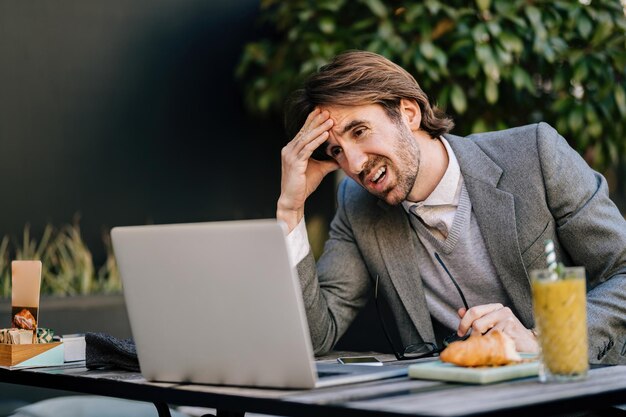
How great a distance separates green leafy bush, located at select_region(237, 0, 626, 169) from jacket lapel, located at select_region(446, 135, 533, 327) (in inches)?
80.6

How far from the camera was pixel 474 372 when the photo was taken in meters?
1.59

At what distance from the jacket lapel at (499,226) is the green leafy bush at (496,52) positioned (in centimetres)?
205

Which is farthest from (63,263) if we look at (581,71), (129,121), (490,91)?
(581,71)

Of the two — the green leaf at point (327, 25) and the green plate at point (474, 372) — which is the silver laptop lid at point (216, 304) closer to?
the green plate at point (474, 372)

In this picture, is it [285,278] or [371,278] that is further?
[371,278]

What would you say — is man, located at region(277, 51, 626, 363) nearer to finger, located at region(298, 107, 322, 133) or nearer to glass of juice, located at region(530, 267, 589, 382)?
finger, located at region(298, 107, 322, 133)

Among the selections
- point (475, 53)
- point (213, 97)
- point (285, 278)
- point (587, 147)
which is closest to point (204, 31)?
point (213, 97)

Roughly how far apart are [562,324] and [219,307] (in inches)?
21.2

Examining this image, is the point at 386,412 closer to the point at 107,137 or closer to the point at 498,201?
the point at 498,201

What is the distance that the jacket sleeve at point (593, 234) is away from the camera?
7.32 ft

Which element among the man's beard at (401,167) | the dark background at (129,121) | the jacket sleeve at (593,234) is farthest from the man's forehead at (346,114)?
the dark background at (129,121)

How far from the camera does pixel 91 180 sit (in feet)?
17.9

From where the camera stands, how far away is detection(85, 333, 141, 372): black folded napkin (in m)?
2.00

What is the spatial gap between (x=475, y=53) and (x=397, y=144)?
→ 212cm
